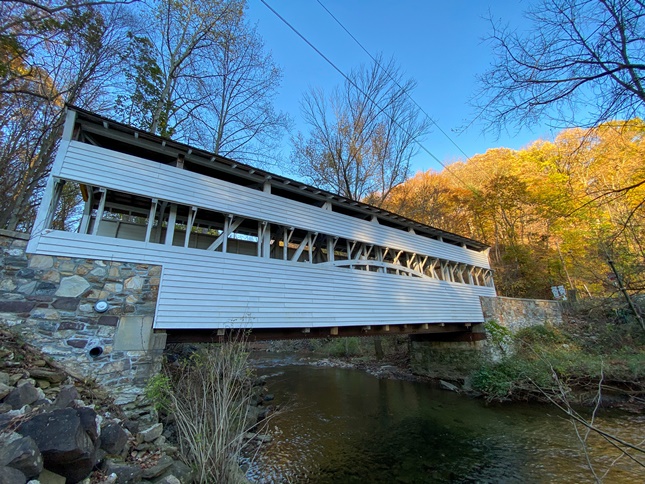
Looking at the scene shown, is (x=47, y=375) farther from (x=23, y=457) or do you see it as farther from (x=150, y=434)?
(x=23, y=457)

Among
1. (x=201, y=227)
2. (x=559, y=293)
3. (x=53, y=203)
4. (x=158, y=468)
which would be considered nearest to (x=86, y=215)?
(x=53, y=203)

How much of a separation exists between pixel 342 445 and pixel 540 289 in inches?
650

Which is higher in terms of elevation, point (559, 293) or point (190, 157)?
point (190, 157)

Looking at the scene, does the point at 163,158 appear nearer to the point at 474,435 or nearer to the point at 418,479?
the point at 418,479

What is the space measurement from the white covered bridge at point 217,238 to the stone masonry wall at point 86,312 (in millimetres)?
182

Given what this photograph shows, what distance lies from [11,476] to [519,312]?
1450 cm

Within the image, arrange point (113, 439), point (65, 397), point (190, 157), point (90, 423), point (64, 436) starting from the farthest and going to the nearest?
point (190, 157) → point (65, 397) → point (113, 439) → point (90, 423) → point (64, 436)

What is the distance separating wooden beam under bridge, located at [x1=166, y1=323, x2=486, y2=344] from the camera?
490 cm

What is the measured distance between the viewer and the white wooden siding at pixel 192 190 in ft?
14.2

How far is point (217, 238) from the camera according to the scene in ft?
19.9

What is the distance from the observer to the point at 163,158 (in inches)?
223

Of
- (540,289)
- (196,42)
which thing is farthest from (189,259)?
(540,289)

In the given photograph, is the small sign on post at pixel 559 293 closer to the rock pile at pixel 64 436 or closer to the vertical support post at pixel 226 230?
the vertical support post at pixel 226 230

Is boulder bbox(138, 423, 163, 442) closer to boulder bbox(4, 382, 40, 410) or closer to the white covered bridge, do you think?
boulder bbox(4, 382, 40, 410)
